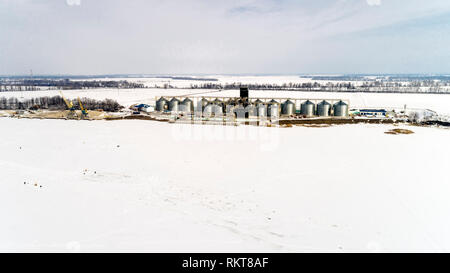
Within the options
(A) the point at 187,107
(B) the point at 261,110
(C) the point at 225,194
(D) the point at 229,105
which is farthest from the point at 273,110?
(C) the point at 225,194

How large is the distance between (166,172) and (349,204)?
8.78 meters

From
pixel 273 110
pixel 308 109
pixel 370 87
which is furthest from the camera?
pixel 370 87

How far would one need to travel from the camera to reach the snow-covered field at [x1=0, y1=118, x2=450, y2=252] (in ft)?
28.2

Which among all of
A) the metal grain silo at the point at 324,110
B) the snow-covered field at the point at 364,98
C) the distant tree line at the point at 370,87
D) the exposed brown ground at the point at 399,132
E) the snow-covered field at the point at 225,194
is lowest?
the snow-covered field at the point at 225,194

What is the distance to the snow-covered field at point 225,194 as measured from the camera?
339 inches

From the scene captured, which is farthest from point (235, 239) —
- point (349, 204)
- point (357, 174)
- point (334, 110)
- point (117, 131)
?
point (334, 110)

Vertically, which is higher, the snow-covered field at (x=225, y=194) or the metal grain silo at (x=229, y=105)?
the metal grain silo at (x=229, y=105)

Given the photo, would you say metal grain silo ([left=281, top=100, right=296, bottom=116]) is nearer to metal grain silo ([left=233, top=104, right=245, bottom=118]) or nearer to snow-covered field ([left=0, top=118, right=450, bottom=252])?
metal grain silo ([left=233, top=104, right=245, bottom=118])

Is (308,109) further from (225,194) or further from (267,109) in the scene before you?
(225,194)

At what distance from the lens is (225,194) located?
38.6ft

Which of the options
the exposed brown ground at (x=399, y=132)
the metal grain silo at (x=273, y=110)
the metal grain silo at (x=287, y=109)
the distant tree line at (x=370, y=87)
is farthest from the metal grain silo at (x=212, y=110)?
the distant tree line at (x=370, y=87)

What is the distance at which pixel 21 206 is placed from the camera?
1065 cm

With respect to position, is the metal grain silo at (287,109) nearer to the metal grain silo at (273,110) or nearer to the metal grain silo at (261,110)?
the metal grain silo at (273,110)

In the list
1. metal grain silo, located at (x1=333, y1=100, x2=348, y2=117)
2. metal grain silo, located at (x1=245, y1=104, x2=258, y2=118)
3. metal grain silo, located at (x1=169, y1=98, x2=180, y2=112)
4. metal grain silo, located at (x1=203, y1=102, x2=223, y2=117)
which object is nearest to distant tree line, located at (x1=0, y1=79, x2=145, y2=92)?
metal grain silo, located at (x1=169, y1=98, x2=180, y2=112)
